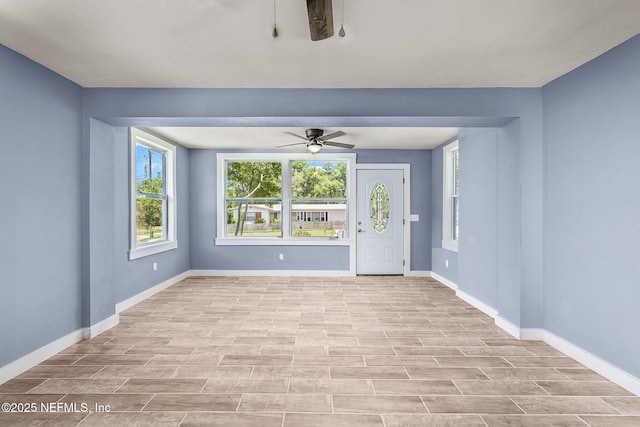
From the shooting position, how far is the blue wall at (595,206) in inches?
98.4

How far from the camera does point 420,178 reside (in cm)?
666

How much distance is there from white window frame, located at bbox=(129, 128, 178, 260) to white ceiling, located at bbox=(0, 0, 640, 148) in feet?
4.76

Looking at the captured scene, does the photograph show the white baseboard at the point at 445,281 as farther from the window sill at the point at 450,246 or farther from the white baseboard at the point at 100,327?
the white baseboard at the point at 100,327

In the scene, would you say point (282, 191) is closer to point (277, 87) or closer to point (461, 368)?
point (277, 87)

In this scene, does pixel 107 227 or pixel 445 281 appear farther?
pixel 445 281

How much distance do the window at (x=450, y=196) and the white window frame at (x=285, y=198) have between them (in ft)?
5.30

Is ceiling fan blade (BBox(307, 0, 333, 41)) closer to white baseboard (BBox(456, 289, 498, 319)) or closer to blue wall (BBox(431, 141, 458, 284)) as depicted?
white baseboard (BBox(456, 289, 498, 319))

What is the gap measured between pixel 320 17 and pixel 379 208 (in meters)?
5.11

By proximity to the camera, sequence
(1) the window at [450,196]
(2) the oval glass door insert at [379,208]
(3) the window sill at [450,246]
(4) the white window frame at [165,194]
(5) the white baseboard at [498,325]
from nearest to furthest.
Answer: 1. (5) the white baseboard at [498,325]
2. (4) the white window frame at [165,194]
3. (3) the window sill at [450,246]
4. (1) the window at [450,196]
5. (2) the oval glass door insert at [379,208]

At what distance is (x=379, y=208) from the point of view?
6.69 meters

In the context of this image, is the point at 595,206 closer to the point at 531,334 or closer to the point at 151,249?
the point at 531,334

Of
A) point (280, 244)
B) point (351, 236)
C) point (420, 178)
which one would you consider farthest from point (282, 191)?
point (420, 178)

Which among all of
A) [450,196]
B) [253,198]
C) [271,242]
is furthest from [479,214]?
[253,198]

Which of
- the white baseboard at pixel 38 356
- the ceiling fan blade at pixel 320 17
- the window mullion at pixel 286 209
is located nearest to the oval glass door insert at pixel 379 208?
the window mullion at pixel 286 209
